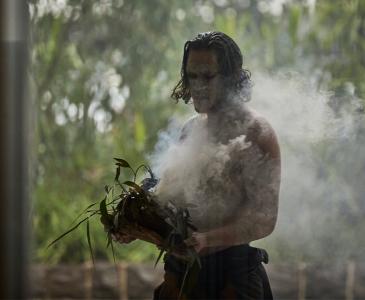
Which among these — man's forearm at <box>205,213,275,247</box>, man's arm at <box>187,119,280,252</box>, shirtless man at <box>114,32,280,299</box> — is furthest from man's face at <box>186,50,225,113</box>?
man's forearm at <box>205,213,275,247</box>

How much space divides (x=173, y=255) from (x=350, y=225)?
396mm

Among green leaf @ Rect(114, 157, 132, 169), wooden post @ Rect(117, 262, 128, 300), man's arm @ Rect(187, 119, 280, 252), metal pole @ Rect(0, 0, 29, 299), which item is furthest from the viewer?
wooden post @ Rect(117, 262, 128, 300)

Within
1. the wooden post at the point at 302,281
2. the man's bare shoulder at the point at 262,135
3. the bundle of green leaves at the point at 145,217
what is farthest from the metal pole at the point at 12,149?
the wooden post at the point at 302,281

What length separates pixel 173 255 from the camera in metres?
1.30

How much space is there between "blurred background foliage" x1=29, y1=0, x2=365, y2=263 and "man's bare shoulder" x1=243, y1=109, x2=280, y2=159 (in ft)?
0.41

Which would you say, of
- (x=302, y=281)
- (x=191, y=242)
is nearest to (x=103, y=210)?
(x=191, y=242)

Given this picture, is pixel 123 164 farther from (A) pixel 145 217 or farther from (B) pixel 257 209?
(B) pixel 257 209

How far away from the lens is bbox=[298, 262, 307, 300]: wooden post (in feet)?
4.79

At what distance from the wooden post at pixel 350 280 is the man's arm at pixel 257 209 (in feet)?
0.88

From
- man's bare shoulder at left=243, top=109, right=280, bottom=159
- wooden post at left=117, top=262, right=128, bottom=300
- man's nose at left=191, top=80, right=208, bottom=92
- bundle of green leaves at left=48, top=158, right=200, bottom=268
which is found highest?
man's nose at left=191, top=80, right=208, bottom=92

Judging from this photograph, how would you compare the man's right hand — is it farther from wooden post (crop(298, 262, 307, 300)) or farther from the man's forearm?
wooden post (crop(298, 262, 307, 300))

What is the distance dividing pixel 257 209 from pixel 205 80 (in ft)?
0.94

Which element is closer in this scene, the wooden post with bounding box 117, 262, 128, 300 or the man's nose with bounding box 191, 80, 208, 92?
the man's nose with bounding box 191, 80, 208, 92

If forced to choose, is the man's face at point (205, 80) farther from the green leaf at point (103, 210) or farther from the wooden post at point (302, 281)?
the wooden post at point (302, 281)
